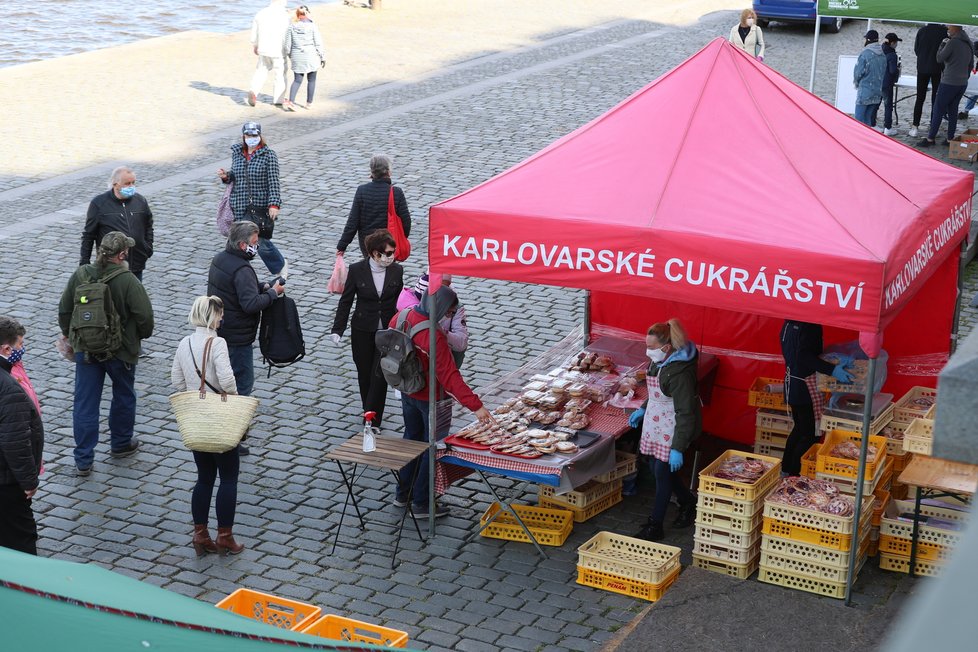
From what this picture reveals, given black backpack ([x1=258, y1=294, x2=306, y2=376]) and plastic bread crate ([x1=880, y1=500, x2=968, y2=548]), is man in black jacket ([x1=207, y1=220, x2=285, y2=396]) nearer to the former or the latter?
black backpack ([x1=258, y1=294, x2=306, y2=376])

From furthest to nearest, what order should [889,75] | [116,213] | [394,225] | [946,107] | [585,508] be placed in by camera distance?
[889,75]
[946,107]
[394,225]
[116,213]
[585,508]

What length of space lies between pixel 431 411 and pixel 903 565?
3.28 m

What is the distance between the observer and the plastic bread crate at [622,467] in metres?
8.51

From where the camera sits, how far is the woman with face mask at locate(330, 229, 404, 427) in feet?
29.5

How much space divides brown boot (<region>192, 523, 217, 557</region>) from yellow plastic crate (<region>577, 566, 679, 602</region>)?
2444 millimetres

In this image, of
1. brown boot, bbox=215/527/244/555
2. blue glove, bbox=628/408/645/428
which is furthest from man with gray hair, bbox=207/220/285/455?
blue glove, bbox=628/408/645/428

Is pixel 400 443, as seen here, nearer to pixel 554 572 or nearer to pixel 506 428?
pixel 506 428

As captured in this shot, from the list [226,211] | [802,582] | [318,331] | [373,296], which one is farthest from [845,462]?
[226,211]

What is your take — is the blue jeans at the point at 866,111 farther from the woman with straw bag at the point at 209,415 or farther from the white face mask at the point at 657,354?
the woman with straw bag at the point at 209,415

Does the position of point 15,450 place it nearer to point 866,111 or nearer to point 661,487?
point 661,487

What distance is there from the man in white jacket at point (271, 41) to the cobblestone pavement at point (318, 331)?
0.63 metres

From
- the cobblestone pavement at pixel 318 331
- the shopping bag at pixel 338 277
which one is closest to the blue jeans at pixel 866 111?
the cobblestone pavement at pixel 318 331

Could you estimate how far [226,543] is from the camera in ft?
25.8

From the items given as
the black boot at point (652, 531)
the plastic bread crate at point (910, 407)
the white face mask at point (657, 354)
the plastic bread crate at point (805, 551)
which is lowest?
the black boot at point (652, 531)
